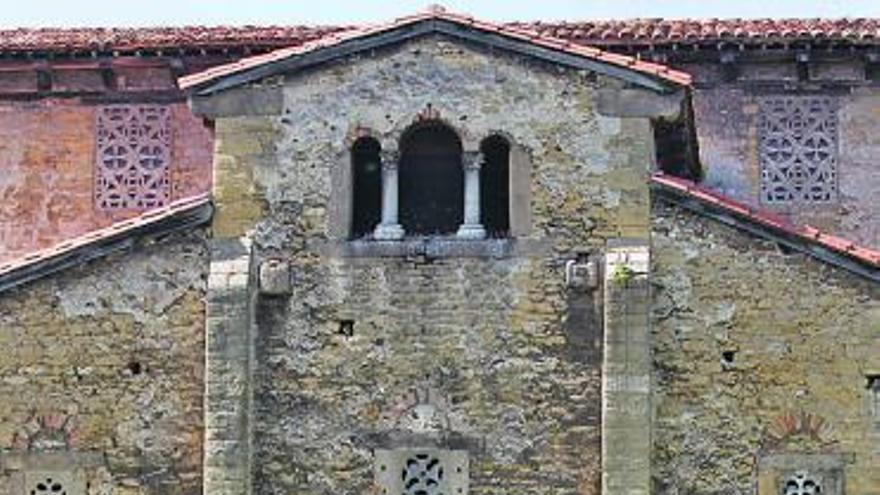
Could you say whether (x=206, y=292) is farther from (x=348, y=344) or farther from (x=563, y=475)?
(x=563, y=475)

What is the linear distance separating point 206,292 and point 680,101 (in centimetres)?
465

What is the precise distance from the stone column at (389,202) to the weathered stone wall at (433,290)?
18 cm

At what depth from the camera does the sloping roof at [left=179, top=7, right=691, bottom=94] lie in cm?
1889

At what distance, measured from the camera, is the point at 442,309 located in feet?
61.9

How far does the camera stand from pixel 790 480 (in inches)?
720

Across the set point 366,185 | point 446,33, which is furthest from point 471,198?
point 446,33

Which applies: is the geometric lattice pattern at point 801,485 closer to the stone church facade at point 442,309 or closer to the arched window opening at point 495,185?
the stone church facade at point 442,309

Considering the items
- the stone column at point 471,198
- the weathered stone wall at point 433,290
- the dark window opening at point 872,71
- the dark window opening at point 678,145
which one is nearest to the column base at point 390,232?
the weathered stone wall at point 433,290

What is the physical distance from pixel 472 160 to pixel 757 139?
223 inches

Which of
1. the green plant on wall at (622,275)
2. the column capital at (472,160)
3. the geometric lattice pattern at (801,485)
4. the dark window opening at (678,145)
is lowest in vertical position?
the geometric lattice pattern at (801,485)

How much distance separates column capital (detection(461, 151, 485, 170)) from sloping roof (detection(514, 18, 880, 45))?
14.5 feet

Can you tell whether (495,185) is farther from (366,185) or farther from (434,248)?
(366,185)

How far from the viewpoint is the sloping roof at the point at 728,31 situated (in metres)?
23.0

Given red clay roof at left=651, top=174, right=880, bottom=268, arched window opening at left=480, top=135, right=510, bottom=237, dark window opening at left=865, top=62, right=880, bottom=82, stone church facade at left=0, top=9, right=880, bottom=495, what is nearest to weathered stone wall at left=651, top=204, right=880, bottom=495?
stone church facade at left=0, top=9, right=880, bottom=495
